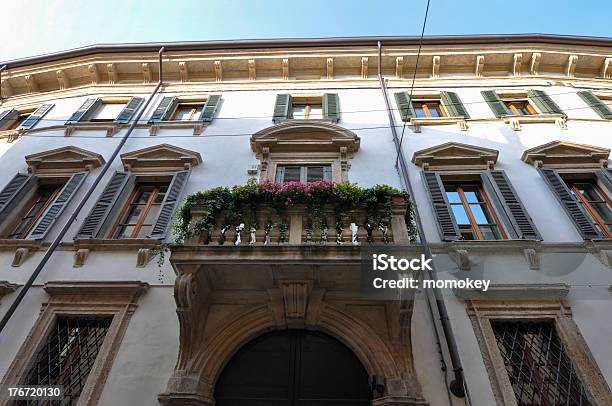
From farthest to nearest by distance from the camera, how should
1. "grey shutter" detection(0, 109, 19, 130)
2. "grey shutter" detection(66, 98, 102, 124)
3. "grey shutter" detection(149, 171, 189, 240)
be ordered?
1. "grey shutter" detection(0, 109, 19, 130)
2. "grey shutter" detection(66, 98, 102, 124)
3. "grey shutter" detection(149, 171, 189, 240)

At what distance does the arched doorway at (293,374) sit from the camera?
479 centimetres

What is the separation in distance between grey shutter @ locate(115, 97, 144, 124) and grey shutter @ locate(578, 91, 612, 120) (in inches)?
463

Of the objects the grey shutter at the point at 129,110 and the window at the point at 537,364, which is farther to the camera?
the grey shutter at the point at 129,110

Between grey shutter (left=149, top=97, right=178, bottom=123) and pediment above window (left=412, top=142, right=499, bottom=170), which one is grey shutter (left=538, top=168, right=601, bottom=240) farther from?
grey shutter (left=149, top=97, right=178, bottom=123)

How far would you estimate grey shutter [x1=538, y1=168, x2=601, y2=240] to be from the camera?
20.1 ft

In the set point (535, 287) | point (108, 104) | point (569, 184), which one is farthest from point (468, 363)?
point (108, 104)

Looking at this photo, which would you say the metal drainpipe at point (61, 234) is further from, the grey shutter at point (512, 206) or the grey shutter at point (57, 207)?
the grey shutter at point (512, 206)

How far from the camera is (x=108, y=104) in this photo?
1084 cm

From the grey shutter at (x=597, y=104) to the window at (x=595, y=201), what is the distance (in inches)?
111

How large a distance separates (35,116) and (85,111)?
1504 mm

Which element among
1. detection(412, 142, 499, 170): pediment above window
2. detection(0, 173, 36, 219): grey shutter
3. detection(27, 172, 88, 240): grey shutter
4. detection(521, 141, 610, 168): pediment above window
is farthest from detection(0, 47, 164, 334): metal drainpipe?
detection(521, 141, 610, 168): pediment above window

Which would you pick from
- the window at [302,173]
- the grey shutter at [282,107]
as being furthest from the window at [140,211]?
the grey shutter at [282,107]

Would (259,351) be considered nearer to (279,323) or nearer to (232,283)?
(279,323)

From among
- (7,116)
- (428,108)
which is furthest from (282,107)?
(7,116)
